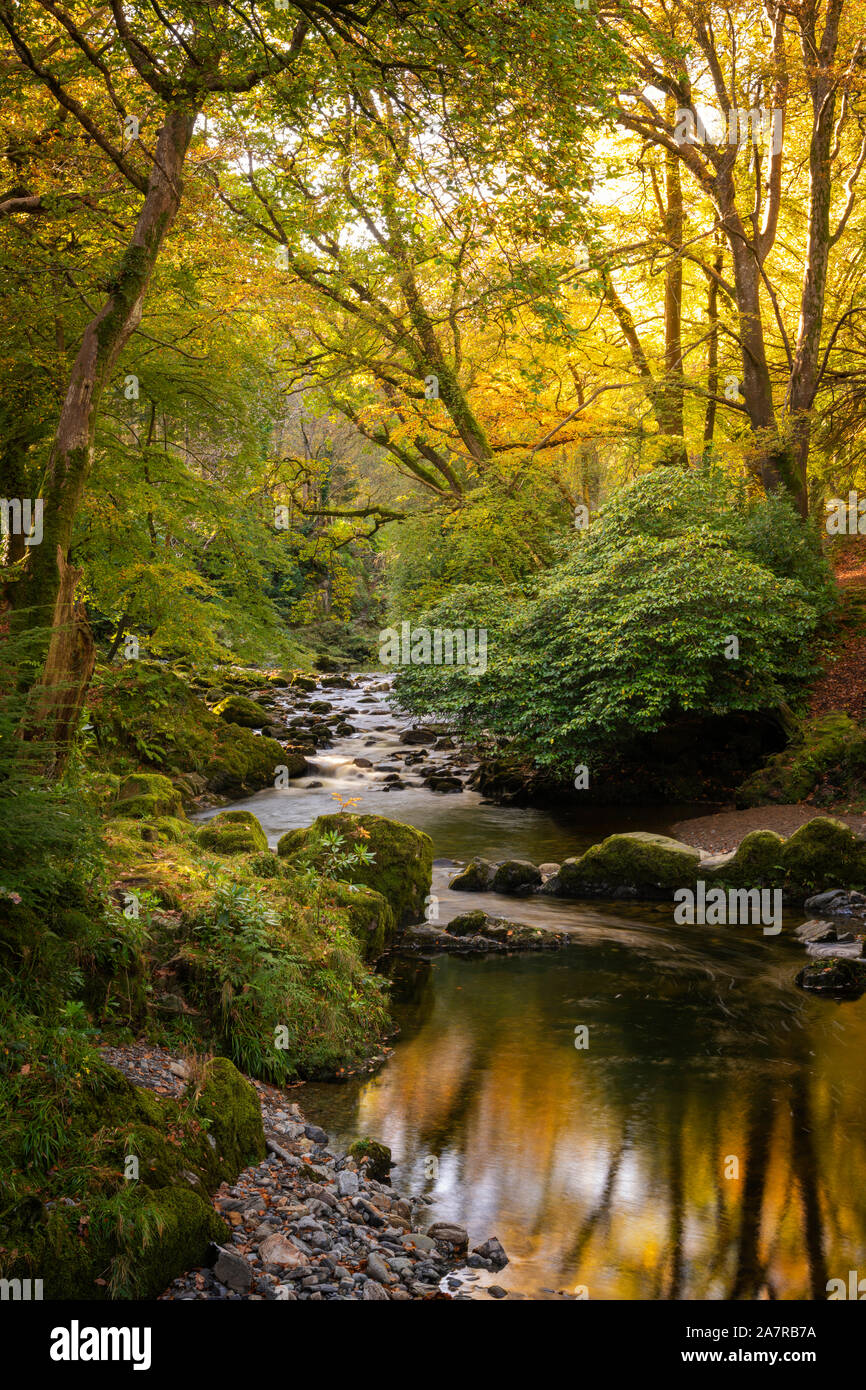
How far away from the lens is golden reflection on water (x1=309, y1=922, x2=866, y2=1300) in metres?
5.43

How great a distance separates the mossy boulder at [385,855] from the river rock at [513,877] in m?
1.94

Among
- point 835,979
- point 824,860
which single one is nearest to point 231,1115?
point 835,979

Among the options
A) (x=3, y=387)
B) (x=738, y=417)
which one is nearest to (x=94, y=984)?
(x=3, y=387)

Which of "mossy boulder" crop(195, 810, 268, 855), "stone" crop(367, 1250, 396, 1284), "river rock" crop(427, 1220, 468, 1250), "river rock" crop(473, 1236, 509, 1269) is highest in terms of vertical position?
"mossy boulder" crop(195, 810, 268, 855)

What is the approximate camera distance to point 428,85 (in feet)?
24.5

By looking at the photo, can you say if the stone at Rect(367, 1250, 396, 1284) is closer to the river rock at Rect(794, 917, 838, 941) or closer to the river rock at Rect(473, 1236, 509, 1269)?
the river rock at Rect(473, 1236, 509, 1269)

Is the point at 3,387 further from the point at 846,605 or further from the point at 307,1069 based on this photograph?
the point at 846,605

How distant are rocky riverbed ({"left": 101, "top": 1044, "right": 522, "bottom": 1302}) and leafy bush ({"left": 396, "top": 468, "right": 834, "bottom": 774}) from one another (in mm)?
11682

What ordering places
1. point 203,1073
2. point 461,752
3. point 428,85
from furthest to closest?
1. point 461,752
2. point 428,85
3. point 203,1073

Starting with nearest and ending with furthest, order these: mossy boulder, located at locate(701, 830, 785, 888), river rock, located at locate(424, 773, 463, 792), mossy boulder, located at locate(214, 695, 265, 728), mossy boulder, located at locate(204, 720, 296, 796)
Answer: mossy boulder, located at locate(701, 830, 785, 888), mossy boulder, located at locate(204, 720, 296, 796), river rock, located at locate(424, 773, 463, 792), mossy boulder, located at locate(214, 695, 265, 728)

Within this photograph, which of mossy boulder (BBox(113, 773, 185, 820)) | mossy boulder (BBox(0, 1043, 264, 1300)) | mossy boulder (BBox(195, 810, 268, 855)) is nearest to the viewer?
mossy boulder (BBox(0, 1043, 264, 1300))

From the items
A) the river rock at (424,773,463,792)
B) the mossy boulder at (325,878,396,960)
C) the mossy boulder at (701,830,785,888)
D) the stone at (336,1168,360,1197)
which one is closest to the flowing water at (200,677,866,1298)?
the mossy boulder at (325,878,396,960)

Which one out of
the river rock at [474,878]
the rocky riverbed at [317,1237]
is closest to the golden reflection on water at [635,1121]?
the rocky riverbed at [317,1237]
